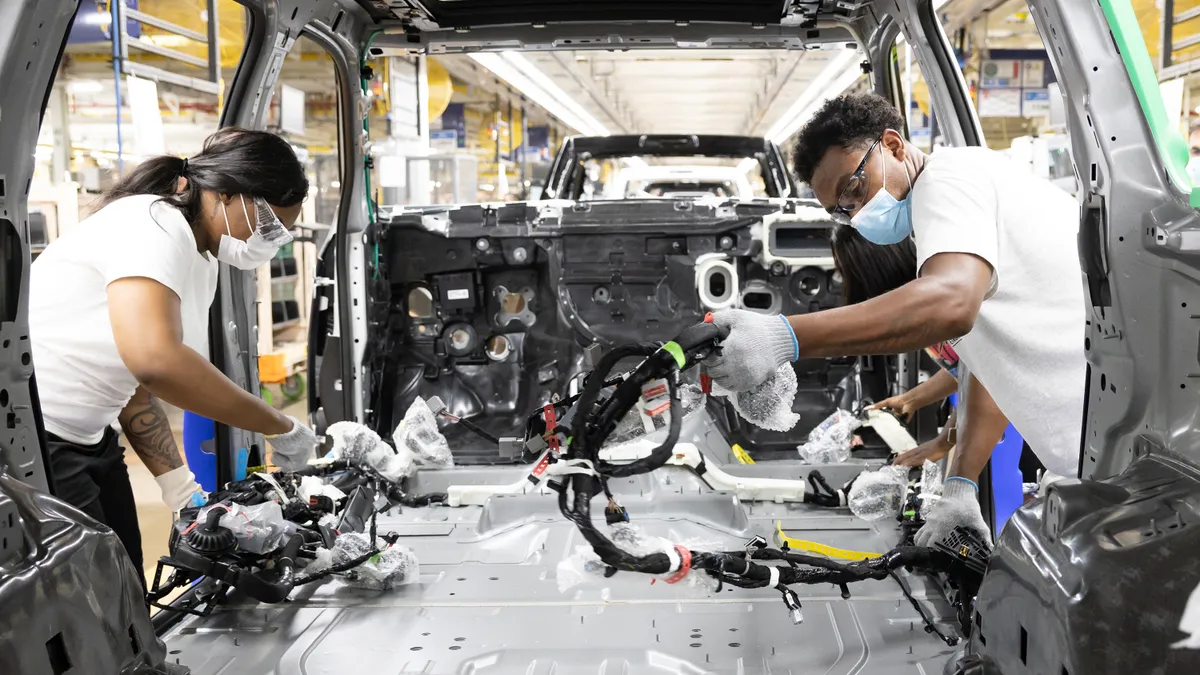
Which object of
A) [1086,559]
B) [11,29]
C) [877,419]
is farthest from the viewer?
[877,419]

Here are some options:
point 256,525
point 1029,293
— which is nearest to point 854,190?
point 1029,293

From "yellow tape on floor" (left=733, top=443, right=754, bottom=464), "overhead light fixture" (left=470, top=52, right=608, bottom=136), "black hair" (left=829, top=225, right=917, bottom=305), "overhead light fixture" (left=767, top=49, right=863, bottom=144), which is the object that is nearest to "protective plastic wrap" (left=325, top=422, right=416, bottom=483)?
"yellow tape on floor" (left=733, top=443, right=754, bottom=464)

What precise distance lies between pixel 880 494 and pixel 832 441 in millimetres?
443

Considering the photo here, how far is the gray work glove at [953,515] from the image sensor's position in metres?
2.66

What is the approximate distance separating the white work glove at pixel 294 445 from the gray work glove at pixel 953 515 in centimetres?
181

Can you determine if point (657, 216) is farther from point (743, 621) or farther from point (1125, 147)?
point (1125, 147)

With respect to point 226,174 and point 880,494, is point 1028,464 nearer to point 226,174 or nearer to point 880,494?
point 880,494

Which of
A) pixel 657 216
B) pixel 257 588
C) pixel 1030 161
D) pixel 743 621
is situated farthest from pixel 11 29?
pixel 1030 161

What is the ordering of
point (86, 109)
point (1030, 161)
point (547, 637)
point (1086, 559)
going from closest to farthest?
point (1086, 559) → point (547, 637) → point (1030, 161) → point (86, 109)

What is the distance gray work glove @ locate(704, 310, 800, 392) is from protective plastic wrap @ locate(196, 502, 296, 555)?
1.45m

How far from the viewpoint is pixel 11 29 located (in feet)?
4.55

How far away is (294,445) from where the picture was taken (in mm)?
2785

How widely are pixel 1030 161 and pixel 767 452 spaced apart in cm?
371

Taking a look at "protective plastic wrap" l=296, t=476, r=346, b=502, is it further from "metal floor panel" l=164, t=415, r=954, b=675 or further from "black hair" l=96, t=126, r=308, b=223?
"black hair" l=96, t=126, r=308, b=223
